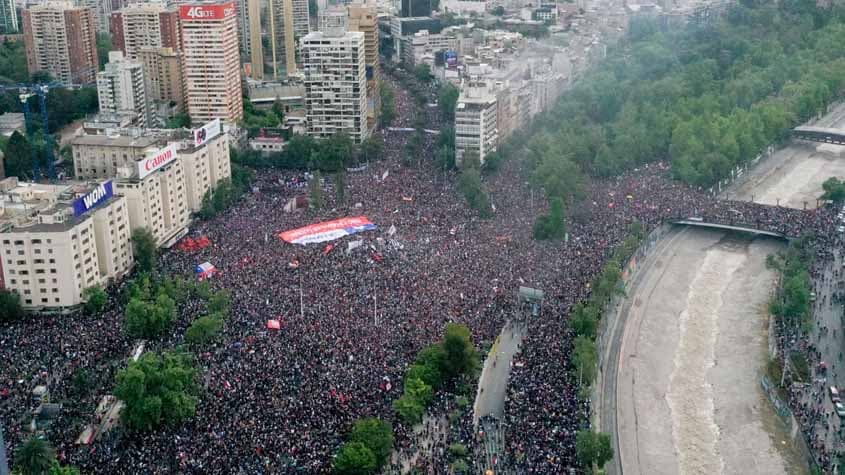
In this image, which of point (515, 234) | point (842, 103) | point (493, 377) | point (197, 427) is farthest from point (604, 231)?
point (842, 103)

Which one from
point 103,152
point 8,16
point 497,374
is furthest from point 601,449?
point 8,16

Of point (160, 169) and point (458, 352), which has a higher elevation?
point (160, 169)

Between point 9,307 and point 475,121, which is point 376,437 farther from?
point 475,121

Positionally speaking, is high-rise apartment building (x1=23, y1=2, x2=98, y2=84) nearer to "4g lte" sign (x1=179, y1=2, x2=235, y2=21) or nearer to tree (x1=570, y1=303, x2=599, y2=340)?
"4g lte" sign (x1=179, y1=2, x2=235, y2=21)

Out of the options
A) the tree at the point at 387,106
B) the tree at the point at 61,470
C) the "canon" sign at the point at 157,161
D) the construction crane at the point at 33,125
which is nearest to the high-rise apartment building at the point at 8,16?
the construction crane at the point at 33,125

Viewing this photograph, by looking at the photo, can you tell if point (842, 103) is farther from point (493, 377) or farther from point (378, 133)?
point (493, 377)

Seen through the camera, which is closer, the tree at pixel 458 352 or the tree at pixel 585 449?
the tree at pixel 585 449

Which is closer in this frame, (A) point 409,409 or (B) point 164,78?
(A) point 409,409

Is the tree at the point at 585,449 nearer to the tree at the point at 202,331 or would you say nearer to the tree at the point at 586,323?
the tree at the point at 586,323
